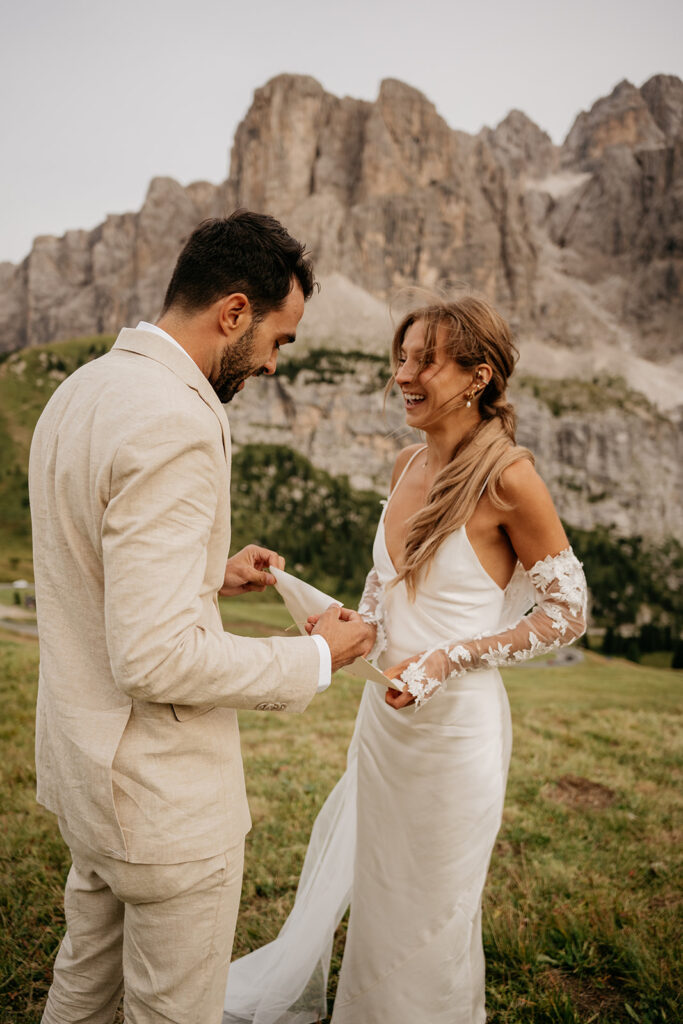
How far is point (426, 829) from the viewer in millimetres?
3592

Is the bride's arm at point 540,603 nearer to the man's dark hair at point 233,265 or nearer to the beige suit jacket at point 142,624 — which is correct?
the beige suit jacket at point 142,624

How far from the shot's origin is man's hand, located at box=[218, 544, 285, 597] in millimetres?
3381

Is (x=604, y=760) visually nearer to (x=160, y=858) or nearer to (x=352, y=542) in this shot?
(x=160, y=858)

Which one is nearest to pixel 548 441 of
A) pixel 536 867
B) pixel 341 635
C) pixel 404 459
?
pixel 536 867

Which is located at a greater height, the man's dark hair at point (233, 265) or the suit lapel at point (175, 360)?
the man's dark hair at point (233, 265)

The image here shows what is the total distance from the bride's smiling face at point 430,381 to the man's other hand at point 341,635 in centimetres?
149

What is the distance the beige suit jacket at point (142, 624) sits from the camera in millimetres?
1927

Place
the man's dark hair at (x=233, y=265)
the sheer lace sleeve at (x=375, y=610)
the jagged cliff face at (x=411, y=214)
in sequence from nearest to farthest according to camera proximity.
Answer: the man's dark hair at (x=233, y=265) → the sheer lace sleeve at (x=375, y=610) → the jagged cliff face at (x=411, y=214)

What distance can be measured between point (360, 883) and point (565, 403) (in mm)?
169592

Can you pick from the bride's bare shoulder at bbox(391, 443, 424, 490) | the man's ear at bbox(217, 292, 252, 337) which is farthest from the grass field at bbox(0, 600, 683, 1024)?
the man's ear at bbox(217, 292, 252, 337)

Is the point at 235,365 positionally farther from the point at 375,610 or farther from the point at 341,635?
the point at 375,610

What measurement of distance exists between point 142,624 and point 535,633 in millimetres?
2269

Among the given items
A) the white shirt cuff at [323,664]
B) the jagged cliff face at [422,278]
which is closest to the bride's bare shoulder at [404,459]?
the white shirt cuff at [323,664]

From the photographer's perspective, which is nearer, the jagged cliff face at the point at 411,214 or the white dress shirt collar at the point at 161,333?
the white dress shirt collar at the point at 161,333
